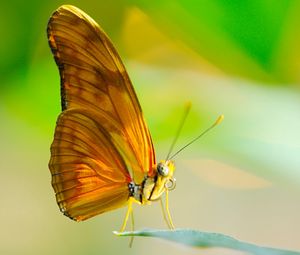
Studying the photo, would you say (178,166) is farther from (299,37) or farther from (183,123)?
(299,37)

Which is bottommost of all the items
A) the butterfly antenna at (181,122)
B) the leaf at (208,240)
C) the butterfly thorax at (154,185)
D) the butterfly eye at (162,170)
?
the leaf at (208,240)

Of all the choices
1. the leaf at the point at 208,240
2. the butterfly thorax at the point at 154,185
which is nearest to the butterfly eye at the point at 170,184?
the butterfly thorax at the point at 154,185

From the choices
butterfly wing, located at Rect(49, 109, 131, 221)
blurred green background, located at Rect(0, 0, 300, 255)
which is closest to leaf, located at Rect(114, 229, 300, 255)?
blurred green background, located at Rect(0, 0, 300, 255)

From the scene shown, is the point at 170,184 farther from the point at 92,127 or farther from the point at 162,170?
the point at 92,127

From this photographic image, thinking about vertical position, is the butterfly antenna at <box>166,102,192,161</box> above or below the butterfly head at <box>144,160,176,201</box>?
above

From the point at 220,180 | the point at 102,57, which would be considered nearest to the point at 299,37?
the point at 102,57

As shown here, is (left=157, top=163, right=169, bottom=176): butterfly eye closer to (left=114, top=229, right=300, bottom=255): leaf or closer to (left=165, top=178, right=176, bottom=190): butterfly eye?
(left=165, top=178, right=176, bottom=190): butterfly eye

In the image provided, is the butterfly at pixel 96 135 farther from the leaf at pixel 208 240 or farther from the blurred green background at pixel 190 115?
the leaf at pixel 208 240

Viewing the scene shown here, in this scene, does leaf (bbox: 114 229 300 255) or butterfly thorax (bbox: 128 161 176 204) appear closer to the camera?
leaf (bbox: 114 229 300 255)
